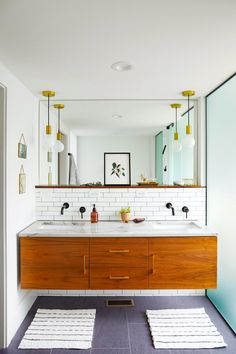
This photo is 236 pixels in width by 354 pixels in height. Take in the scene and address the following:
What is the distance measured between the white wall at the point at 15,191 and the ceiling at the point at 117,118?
52cm

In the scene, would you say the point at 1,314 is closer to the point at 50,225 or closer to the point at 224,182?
the point at 50,225

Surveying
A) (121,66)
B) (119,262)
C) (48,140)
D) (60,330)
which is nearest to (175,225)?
(119,262)

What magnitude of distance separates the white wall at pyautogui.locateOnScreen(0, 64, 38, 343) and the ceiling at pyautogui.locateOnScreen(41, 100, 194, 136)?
1.69 ft

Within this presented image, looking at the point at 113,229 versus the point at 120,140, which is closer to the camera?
the point at 113,229

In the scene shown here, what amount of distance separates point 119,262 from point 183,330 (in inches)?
32.6

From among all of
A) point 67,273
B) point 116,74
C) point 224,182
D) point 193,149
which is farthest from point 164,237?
point 116,74

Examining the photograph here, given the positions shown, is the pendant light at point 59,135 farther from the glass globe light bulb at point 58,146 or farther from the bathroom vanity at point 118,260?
the bathroom vanity at point 118,260

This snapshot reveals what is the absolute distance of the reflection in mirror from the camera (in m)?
3.44

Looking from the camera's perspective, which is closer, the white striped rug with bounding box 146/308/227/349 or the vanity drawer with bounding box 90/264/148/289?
the white striped rug with bounding box 146/308/227/349

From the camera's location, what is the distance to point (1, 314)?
2.49 metres

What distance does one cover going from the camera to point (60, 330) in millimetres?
2713

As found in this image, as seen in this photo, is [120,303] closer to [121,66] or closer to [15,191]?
[15,191]

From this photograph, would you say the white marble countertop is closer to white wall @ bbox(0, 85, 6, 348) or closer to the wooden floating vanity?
the wooden floating vanity

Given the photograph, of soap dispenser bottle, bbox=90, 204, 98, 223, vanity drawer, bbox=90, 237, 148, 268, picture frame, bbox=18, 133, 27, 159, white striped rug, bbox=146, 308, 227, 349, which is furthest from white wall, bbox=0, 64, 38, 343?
white striped rug, bbox=146, 308, 227, 349
